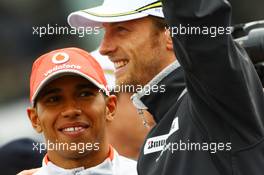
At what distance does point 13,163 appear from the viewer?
11.3ft

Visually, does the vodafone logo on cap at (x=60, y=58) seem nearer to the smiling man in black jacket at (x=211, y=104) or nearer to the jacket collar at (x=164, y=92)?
the jacket collar at (x=164, y=92)

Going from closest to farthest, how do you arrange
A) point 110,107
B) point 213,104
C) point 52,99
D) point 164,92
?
point 213,104 → point 164,92 → point 52,99 → point 110,107

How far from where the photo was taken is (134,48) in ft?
9.30

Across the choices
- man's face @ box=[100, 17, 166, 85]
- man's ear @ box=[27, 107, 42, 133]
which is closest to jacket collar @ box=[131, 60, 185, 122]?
man's face @ box=[100, 17, 166, 85]

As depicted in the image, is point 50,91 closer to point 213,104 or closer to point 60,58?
point 60,58

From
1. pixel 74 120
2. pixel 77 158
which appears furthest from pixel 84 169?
pixel 74 120

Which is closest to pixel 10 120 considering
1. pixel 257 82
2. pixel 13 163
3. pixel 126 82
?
pixel 13 163

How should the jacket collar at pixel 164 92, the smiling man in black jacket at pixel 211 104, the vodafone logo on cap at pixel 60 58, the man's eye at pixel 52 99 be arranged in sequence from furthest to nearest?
the vodafone logo on cap at pixel 60 58, the man's eye at pixel 52 99, the jacket collar at pixel 164 92, the smiling man in black jacket at pixel 211 104

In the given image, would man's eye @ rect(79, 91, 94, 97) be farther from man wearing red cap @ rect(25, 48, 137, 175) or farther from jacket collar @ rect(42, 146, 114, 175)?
jacket collar @ rect(42, 146, 114, 175)

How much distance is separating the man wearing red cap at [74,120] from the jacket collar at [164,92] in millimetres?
158

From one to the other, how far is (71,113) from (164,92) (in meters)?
0.31

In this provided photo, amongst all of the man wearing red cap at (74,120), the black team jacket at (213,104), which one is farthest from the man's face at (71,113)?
the black team jacket at (213,104)

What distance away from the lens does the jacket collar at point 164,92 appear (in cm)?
259

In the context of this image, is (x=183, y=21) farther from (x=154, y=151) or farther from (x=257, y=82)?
(x=154, y=151)
